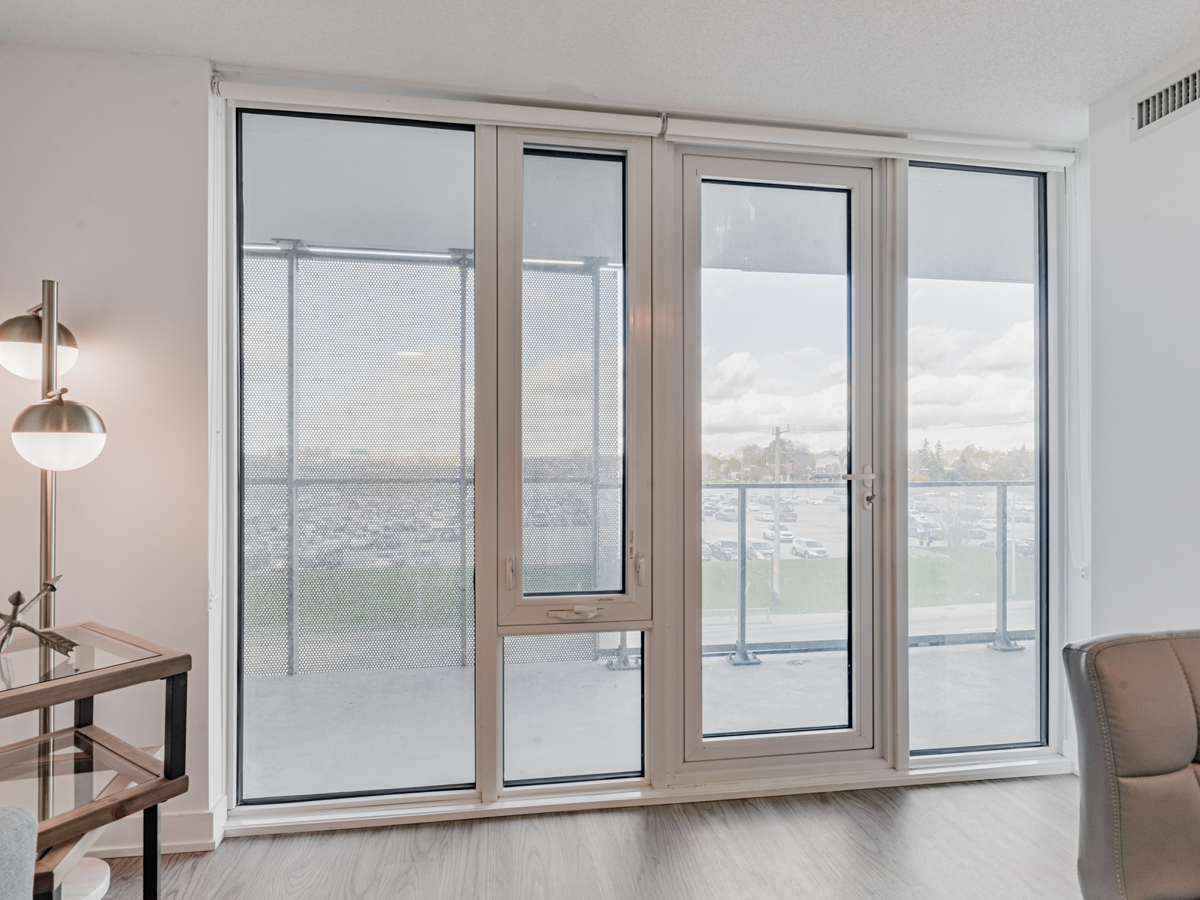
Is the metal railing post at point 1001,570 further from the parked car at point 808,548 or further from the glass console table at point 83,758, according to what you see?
the glass console table at point 83,758

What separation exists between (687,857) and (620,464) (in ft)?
4.33

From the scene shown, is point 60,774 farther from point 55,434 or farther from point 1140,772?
point 1140,772

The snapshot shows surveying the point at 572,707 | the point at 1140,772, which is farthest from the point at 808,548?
the point at 1140,772

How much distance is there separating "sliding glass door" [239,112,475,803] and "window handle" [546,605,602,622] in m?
0.30

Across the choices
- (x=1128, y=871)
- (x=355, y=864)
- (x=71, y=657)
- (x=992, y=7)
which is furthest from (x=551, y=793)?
(x=992, y=7)

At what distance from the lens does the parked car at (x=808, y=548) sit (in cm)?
275

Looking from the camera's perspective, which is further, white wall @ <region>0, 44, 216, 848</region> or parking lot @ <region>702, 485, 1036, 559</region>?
parking lot @ <region>702, 485, 1036, 559</region>

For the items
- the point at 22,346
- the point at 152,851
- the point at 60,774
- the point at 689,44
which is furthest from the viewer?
the point at 689,44

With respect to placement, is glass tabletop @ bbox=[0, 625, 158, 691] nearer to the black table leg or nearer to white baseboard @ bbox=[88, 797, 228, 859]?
the black table leg

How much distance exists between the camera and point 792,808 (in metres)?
2.50

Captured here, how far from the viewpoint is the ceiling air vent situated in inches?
85.7

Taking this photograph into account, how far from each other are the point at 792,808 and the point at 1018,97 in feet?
8.81

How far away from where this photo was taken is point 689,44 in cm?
213

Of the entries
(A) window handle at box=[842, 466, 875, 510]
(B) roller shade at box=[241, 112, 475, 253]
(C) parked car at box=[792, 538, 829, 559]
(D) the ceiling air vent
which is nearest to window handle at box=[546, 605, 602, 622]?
(C) parked car at box=[792, 538, 829, 559]
